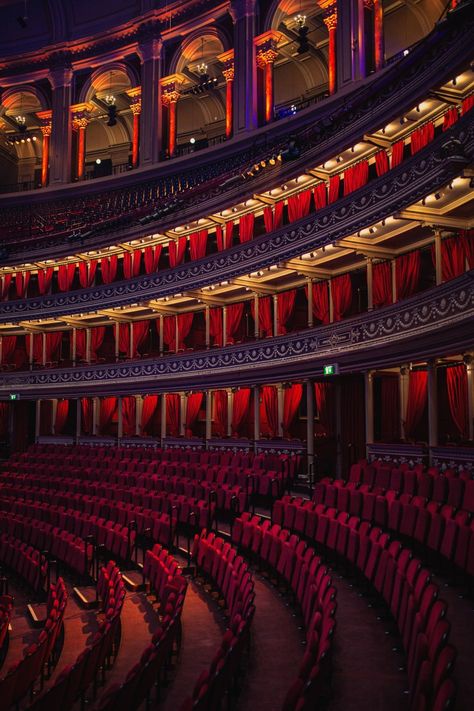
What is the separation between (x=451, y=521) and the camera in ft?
17.7

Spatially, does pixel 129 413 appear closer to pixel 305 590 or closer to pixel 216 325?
pixel 216 325

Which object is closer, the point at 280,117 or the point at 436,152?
the point at 436,152

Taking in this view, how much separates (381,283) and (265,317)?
12.7ft

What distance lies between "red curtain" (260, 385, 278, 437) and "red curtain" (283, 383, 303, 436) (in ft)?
1.26

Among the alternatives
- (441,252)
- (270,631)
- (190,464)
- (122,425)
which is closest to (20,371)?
(122,425)

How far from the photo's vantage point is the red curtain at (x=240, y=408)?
612 inches

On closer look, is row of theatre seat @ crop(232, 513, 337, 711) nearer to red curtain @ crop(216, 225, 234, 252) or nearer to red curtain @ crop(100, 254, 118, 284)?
red curtain @ crop(216, 225, 234, 252)

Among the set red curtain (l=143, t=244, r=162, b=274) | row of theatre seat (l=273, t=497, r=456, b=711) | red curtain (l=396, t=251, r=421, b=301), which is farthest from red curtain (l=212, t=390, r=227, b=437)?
row of theatre seat (l=273, t=497, r=456, b=711)

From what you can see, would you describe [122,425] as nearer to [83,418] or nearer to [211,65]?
[83,418]

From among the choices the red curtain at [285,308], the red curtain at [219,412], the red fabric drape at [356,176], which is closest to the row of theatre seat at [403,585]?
the red fabric drape at [356,176]

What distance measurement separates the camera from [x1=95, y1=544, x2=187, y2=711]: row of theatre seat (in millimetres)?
3637

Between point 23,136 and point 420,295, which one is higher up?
point 23,136

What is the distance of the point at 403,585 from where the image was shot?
447 cm

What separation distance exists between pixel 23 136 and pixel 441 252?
1930 centimetres
